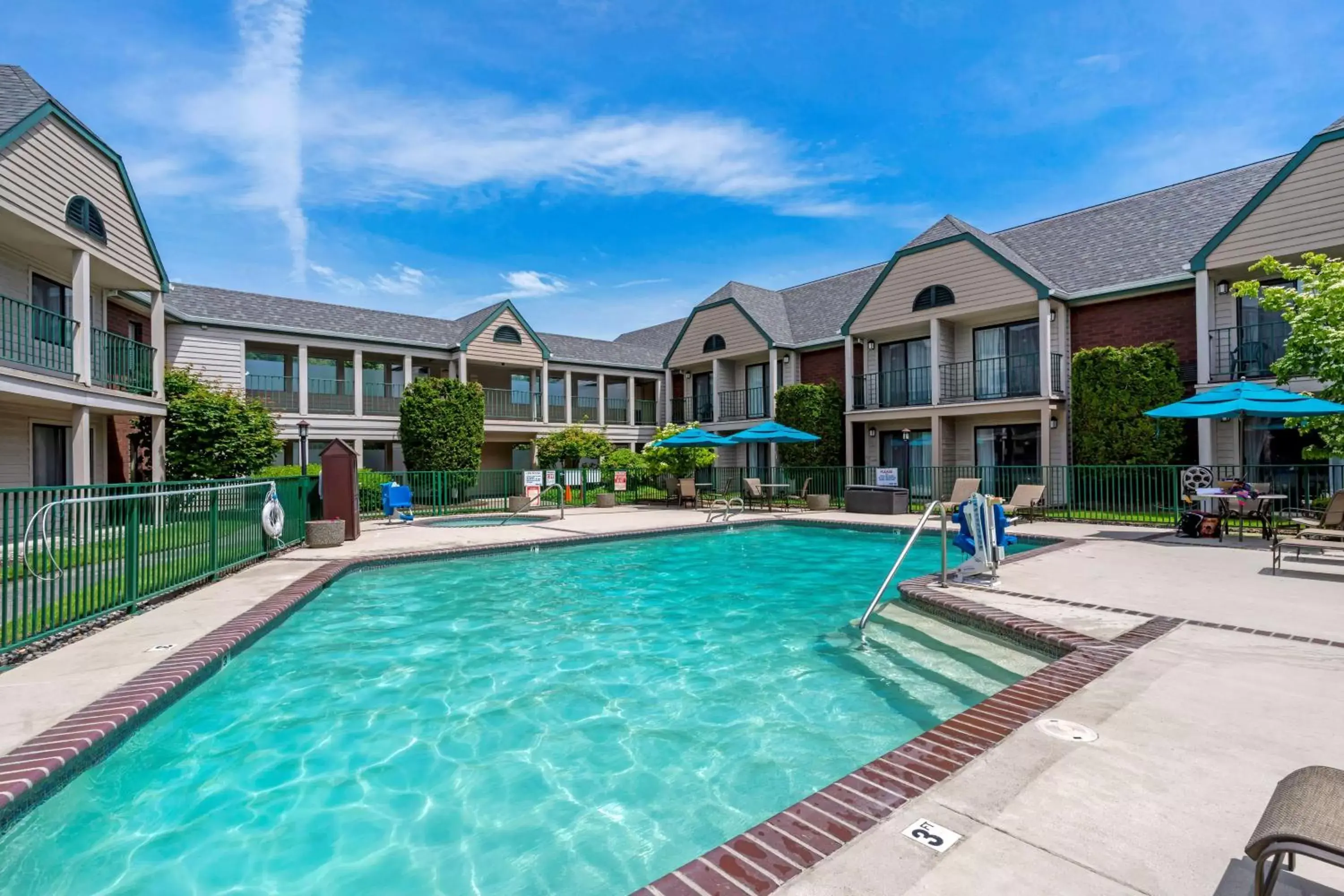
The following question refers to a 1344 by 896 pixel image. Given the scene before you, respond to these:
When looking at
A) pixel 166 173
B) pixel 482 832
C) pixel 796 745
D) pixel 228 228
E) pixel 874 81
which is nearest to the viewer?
pixel 482 832

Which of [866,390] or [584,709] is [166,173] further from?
[866,390]

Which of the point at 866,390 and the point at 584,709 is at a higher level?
the point at 866,390

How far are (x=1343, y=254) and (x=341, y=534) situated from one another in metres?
22.4

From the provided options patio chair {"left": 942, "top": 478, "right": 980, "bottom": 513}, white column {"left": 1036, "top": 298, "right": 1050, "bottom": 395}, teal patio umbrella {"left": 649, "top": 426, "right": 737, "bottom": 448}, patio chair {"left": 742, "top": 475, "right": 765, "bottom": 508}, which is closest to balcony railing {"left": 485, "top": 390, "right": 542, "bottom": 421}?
teal patio umbrella {"left": 649, "top": 426, "right": 737, "bottom": 448}

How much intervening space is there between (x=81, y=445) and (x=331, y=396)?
12.1m

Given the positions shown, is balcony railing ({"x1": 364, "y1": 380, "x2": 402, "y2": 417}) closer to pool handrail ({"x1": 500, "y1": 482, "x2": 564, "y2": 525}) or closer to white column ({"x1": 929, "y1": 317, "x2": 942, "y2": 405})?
pool handrail ({"x1": 500, "y1": 482, "x2": 564, "y2": 525})

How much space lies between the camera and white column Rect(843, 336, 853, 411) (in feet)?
70.5

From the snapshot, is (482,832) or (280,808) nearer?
(482,832)

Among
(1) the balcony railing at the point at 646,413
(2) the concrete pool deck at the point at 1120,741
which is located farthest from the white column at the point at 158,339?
(1) the balcony railing at the point at 646,413

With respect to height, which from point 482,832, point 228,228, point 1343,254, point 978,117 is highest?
point 978,117

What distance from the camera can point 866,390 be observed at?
22.0 m

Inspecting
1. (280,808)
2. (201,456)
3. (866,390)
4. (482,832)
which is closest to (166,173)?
(201,456)

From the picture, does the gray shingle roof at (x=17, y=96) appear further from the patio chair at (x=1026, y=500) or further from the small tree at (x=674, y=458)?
the patio chair at (x=1026, y=500)

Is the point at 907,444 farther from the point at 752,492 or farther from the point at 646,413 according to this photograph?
the point at 646,413
